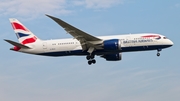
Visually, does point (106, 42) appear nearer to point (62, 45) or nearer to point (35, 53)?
point (62, 45)

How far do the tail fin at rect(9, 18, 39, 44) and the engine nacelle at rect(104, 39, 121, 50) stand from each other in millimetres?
11885

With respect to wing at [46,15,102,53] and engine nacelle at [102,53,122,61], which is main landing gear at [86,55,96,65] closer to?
wing at [46,15,102,53]

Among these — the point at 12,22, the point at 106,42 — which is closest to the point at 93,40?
the point at 106,42

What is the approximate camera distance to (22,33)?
7294 cm

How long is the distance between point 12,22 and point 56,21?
51.1ft

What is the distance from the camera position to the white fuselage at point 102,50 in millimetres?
65438

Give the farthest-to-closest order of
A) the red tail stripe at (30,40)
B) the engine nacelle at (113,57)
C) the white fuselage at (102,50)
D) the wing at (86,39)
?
1. the engine nacelle at (113,57)
2. the red tail stripe at (30,40)
3. the white fuselage at (102,50)
4. the wing at (86,39)

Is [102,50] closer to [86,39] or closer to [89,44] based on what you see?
[89,44]

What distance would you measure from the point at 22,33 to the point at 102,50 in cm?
1394

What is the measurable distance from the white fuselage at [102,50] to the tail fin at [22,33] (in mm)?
1381

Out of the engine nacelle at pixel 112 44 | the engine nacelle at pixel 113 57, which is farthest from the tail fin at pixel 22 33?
the engine nacelle at pixel 112 44

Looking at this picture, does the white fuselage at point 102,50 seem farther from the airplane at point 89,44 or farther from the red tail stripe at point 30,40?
the red tail stripe at point 30,40

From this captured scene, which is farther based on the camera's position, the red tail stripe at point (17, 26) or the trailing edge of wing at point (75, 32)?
the red tail stripe at point (17, 26)

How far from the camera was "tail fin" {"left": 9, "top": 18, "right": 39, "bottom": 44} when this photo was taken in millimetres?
71562
